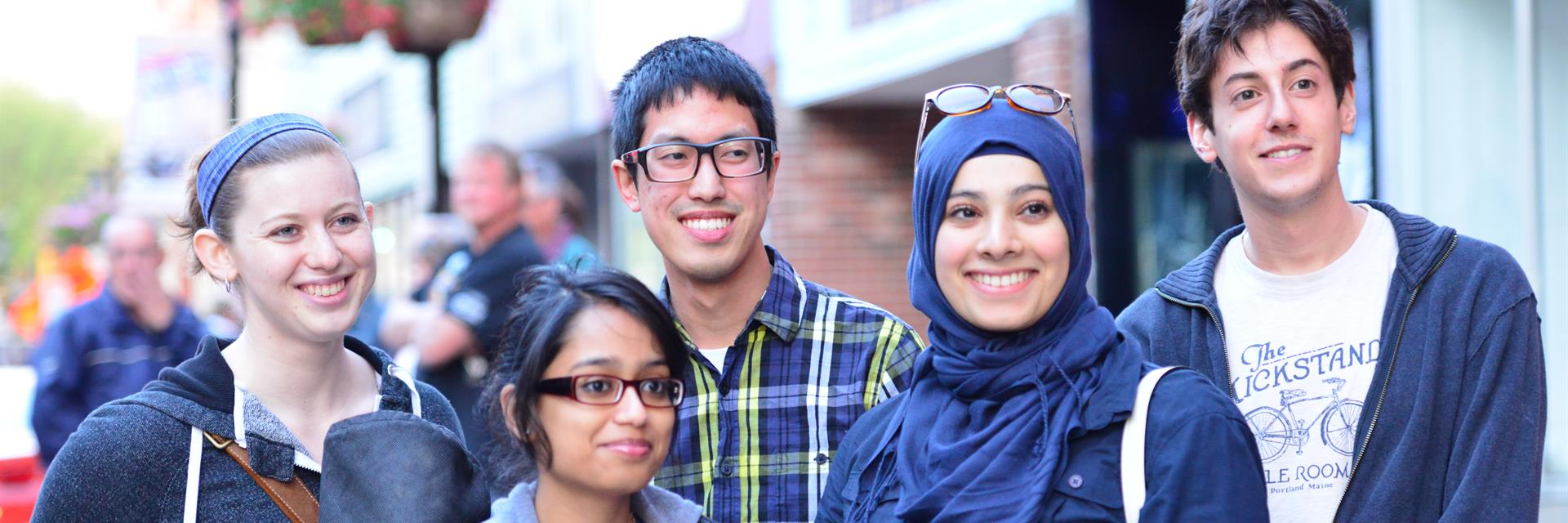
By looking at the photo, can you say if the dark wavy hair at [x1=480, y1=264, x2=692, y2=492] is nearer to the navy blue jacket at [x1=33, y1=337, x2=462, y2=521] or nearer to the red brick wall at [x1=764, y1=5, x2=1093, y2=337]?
the navy blue jacket at [x1=33, y1=337, x2=462, y2=521]

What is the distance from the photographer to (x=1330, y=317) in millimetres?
2760

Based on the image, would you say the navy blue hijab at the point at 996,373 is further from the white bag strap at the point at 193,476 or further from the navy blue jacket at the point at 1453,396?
the white bag strap at the point at 193,476

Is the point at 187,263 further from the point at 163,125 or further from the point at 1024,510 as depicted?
the point at 163,125

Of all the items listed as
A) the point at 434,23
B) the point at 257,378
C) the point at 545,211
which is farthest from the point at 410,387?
the point at 434,23

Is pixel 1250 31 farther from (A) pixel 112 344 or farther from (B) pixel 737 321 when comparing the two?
(A) pixel 112 344

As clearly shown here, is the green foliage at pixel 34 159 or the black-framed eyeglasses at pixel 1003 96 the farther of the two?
the green foliage at pixel 34 159

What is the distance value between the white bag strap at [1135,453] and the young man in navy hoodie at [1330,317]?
2.10 feet

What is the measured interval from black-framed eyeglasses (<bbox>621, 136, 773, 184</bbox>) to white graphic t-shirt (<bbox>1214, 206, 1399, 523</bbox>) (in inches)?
39.3

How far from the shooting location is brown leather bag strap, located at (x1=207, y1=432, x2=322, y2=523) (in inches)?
103

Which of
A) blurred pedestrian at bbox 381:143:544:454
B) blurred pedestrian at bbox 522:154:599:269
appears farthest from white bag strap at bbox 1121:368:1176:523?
blurred pedestrian at bbox 522:154:599:269

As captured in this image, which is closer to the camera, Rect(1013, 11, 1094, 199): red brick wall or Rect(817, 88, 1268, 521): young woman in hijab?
Rect(817, 88, 1268, 521): young woman in hijab

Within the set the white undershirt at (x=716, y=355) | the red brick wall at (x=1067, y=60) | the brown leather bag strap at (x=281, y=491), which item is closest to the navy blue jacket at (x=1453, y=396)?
the white undershirt at (x=716, y=355)

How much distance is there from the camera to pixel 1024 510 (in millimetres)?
2189

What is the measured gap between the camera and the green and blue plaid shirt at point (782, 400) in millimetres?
2943
